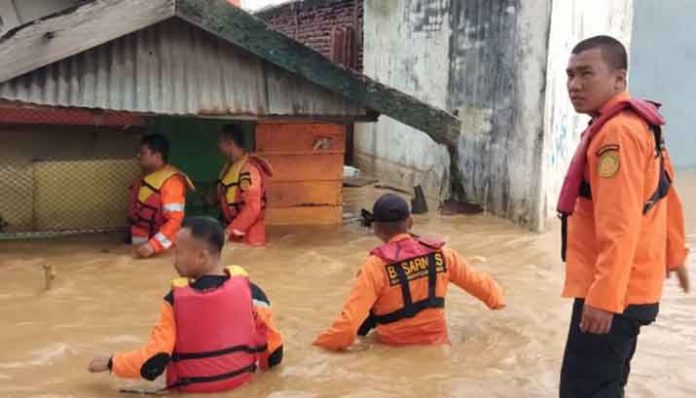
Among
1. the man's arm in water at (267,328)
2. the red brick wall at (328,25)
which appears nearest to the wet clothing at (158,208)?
the man's arm in water at (267,328)

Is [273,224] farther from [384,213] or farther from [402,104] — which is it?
[384,213]

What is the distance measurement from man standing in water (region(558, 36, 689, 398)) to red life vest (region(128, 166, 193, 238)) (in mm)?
4927

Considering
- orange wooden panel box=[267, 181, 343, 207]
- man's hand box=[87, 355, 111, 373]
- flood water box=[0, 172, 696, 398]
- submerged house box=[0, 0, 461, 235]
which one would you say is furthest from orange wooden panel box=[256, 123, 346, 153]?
man's hand box=[87, 355, 111, 373]

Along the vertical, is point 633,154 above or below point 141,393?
above

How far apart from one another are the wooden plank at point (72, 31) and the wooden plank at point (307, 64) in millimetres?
313

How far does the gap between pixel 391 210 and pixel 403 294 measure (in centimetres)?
51

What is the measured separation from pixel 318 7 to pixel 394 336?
12.3 m

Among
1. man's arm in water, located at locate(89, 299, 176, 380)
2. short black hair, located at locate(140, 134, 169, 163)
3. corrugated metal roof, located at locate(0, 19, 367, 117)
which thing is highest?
corrugated metal roof, located at locate(0, 19, 367, 117)

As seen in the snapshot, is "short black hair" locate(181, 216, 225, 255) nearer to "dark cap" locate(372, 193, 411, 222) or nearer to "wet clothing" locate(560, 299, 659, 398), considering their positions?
"dark cap" locate(372, 193, 411, 222)

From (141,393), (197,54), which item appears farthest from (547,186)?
(141,393)

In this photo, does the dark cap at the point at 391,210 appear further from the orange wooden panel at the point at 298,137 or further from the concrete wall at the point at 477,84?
the concrete wall at the point at 477,84

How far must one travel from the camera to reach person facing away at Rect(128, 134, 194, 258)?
7.52 m

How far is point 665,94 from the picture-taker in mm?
14531

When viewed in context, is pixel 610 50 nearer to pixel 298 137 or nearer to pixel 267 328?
pixel 267 328
